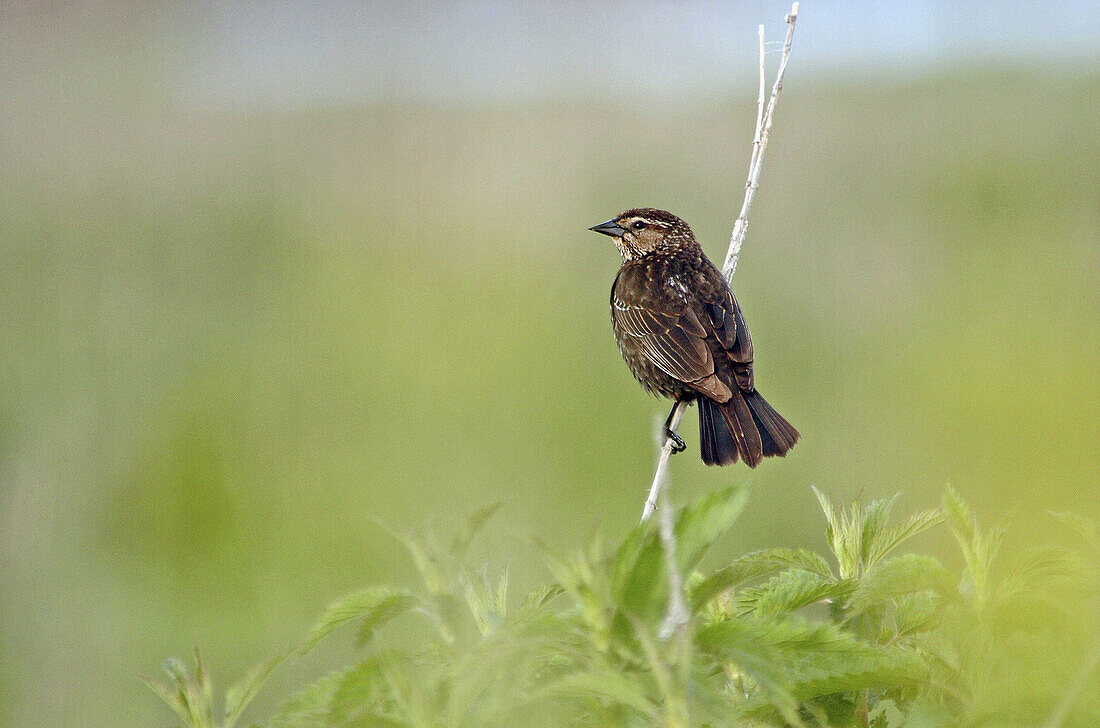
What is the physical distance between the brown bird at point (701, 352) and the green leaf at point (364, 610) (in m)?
2.84

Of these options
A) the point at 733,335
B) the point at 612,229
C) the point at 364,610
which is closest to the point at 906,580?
the point at 364,610

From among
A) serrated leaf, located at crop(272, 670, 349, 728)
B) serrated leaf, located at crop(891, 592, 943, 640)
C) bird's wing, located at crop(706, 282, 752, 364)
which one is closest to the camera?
serrated leaf, located at crop(272, 670, 349, 728)

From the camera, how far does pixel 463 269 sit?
1271 cm

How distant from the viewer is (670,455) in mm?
2156

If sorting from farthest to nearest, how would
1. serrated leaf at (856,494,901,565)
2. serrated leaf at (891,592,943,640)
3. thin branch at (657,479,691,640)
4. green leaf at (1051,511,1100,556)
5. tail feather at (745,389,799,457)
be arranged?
tail feather at (745,389,799,457)
serrated leaf at (856,494,901,565)
serrated leaf at (891,592,943,640)
green leaf at (1051,511,1100,556)
thin branch at (657,479,691,640)

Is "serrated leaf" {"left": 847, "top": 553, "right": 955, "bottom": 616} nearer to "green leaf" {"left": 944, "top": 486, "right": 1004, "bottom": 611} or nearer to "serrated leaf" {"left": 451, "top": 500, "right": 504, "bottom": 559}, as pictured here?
"green leaf" {"left": 944, "top": 486, "right": 1004, "bottom": 611}

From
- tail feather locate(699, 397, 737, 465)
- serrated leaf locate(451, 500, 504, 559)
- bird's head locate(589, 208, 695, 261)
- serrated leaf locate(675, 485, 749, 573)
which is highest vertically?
bird's head locate(589, 208, 695, 261)

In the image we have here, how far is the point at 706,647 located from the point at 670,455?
1.31 meters

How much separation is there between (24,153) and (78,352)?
4.91m

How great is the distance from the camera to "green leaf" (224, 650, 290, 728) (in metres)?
0.91

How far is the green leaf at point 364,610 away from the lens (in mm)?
927

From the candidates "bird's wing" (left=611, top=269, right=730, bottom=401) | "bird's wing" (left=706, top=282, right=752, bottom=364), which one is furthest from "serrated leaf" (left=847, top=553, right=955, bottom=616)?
"bird's wing" (left=706, top=282, right=752, bottom=364)

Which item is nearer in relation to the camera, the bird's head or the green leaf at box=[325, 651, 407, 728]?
the green leaf at box=[325, 651, 407, 728]

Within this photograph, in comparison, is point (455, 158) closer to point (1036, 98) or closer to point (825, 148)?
point (825, 148)
